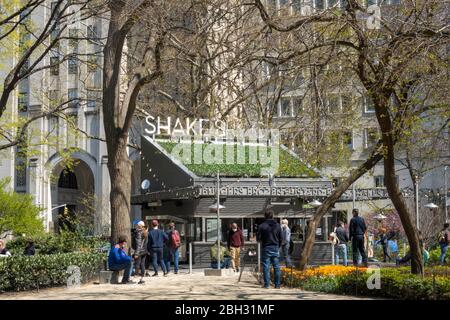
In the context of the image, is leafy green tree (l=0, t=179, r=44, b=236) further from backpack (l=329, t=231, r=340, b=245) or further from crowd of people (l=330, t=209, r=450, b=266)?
crowd of people (l=330, t=209, r=450, b=266)

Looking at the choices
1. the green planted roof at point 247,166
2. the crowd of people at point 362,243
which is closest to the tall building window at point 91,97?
the green planted roof at point 247,166

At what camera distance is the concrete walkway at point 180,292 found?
15.9 m

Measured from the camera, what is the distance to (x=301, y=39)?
16.7m

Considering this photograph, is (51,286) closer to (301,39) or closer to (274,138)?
(301,39)

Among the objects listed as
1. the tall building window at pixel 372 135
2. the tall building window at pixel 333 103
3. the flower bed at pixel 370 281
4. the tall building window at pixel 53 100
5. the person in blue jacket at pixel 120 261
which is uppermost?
the tall building window at pixel 53 100

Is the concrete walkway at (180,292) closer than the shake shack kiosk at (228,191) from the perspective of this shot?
Yes

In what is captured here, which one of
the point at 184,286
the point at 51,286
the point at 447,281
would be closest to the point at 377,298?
the point at 447,281

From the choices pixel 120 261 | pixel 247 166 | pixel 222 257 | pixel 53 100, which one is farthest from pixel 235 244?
pixel 53 100

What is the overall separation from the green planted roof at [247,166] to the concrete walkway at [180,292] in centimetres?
1048

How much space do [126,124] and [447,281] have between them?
11.1 metres

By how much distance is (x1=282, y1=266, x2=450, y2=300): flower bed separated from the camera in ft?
49.6

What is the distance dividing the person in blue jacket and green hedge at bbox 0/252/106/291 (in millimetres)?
1124

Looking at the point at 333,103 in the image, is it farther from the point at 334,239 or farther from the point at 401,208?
the point at 401,208

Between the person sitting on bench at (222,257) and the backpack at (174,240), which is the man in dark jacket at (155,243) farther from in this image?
the person sitting on bench at (222,257)
